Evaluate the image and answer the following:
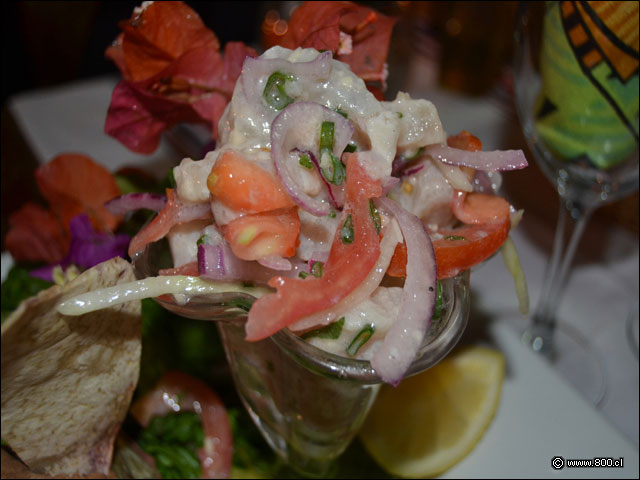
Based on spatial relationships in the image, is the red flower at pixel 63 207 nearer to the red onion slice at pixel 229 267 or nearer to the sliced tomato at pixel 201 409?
the sliced tomato at pixel 201 409

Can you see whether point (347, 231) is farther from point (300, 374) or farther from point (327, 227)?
point (300, 374)

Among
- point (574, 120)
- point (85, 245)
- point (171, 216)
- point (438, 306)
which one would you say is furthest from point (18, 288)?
point (574, 120)

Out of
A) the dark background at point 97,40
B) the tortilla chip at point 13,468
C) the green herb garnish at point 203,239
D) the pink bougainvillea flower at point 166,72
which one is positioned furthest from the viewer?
the dark background at point 97,40

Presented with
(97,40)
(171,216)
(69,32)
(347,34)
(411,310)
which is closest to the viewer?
(411,310)

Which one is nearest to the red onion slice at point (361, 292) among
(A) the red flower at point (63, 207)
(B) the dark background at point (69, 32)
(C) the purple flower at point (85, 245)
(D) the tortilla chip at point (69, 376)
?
(D) the tortilla chip at point (69, 376)

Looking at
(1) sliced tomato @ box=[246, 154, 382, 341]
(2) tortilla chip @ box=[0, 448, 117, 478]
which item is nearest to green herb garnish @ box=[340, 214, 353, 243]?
(1) sliced tomato @ box=[246, 154, 382, 341]

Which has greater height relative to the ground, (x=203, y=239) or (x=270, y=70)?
(x=270, y=70)

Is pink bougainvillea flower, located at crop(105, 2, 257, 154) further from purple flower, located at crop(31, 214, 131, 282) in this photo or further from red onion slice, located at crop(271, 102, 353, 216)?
red onion slice, located at crop(271, 102, 353, 216)
